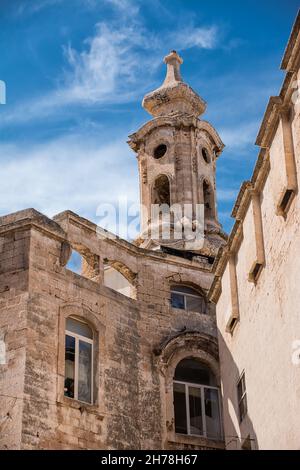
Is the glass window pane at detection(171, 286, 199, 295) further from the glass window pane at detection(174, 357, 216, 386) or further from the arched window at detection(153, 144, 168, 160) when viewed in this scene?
the arched window at detection(153, 144, 168, 160)

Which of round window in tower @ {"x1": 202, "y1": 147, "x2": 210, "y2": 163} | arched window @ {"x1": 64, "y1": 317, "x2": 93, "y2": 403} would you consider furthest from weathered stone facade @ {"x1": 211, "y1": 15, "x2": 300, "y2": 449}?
round window in tower @ {"x1": 202, "y1": 147, "x2": 210, "y2": 163}

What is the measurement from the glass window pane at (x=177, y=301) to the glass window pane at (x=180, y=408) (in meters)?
2.56

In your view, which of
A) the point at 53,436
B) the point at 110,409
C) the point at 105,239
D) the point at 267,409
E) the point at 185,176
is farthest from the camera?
the point at 185,176

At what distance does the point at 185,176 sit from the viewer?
29.9m

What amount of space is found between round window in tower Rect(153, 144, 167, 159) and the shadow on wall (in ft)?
38.3

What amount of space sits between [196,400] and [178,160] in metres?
Result: 9.85

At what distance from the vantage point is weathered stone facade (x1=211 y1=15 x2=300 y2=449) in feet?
48.0

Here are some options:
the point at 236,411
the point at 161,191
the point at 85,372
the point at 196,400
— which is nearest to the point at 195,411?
the point at 196,400

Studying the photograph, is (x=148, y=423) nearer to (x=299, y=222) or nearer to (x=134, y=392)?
(x=134, y=392)

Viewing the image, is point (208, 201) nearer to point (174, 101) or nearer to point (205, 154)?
point (205, 154)

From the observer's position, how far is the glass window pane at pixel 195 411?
2284cm

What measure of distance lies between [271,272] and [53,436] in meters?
6.79

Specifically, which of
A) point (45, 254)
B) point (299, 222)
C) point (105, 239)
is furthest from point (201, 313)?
point (299, 222)

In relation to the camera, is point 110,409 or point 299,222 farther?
point 110,409
